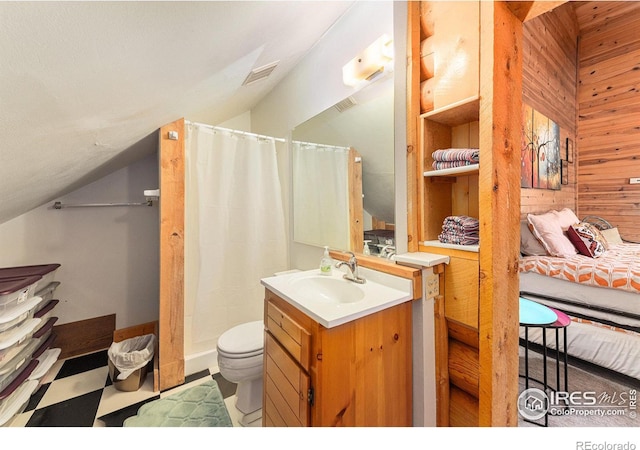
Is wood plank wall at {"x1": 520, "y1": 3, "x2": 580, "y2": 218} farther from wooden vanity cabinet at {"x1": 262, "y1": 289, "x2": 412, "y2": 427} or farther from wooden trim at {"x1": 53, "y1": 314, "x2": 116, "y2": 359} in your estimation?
wooden trim at {"x1": 53, "y1": 314, "x2": 116, "y2": 359}

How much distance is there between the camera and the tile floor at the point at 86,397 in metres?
1.47

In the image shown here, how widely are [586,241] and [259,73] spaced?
10.5 ft

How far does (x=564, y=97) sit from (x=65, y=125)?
498 cm

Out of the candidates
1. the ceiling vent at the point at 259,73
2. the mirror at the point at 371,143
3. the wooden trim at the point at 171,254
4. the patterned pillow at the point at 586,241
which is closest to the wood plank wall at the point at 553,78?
the patterned pillow at the point at 586,241

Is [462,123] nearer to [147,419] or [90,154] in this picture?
[90,154]

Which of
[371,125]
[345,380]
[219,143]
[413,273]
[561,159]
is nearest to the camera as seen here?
[345,380]

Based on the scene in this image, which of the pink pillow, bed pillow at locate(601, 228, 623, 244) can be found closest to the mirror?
the pink pillow

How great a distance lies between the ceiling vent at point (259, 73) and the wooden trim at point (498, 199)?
1.30m

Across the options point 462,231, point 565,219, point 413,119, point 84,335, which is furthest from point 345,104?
point 84,335

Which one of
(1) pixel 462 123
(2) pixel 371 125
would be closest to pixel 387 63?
(2) pixel 371 125

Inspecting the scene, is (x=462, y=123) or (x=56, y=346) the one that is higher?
(x=462, y=123)

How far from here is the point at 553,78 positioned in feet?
10.00
